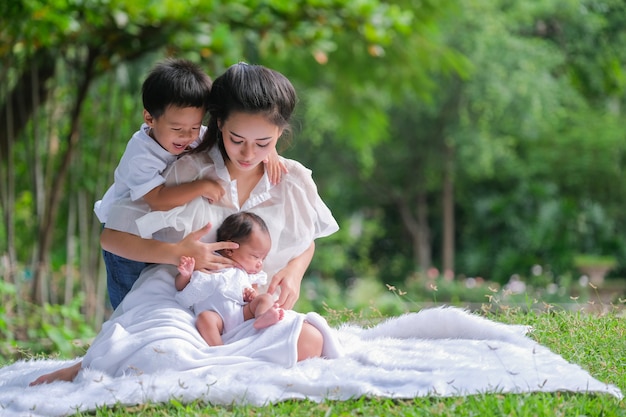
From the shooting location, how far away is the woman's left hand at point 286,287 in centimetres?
321

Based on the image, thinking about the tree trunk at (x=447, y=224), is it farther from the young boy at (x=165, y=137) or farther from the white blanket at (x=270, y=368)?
the young boy at (x=165, y=137)

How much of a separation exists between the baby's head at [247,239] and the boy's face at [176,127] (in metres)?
0.33

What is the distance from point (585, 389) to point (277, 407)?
3.03ft

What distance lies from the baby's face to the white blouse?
0.43ft

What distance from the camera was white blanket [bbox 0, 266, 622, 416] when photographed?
2.67 meters

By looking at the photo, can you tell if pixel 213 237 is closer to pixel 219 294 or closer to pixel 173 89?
pixel 219 294

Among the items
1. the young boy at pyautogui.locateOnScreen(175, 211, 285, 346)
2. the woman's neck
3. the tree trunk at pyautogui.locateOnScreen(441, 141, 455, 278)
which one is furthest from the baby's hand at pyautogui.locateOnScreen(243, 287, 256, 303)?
the tree trunk at pyautogui.locateOnScreen(441, 141, 455, 278)

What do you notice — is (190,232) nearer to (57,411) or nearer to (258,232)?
(258,232)

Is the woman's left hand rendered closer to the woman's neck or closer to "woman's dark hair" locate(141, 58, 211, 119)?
the woman's neck

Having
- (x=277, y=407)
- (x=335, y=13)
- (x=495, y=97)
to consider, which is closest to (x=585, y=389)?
(x=277, y=407)

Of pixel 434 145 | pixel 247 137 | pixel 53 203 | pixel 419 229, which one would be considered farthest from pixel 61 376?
pixel 419 229

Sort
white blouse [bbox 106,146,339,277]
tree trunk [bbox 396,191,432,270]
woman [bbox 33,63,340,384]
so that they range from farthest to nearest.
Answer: tree trunk [bbox 396,191,432,270] < white blouse [bbox 106,146,339,277] < woman [bbox 33,63,340,384]

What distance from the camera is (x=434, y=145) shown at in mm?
17266

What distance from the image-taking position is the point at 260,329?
3.05 m
